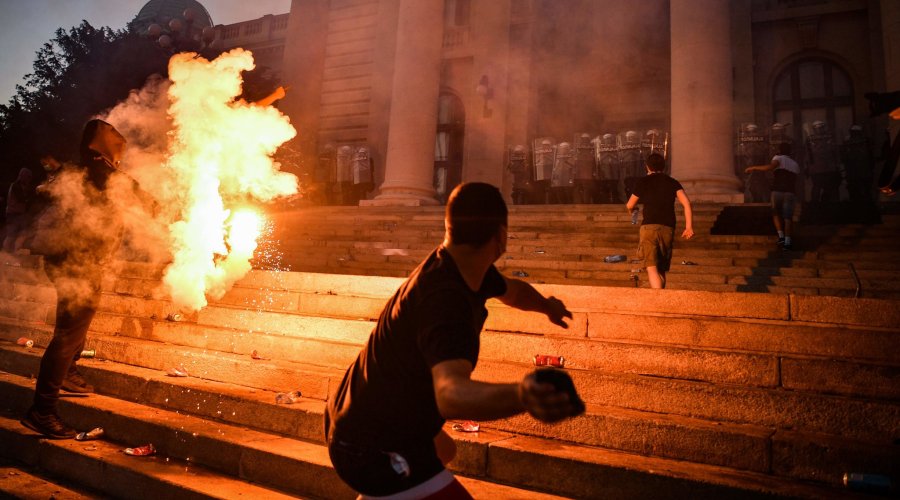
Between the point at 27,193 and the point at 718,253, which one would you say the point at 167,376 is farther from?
the point at 27,193

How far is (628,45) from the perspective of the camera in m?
20.6

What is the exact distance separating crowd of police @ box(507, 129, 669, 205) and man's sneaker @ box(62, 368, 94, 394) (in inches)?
449

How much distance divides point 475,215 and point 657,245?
529 cm

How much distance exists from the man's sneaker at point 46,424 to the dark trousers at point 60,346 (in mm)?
47

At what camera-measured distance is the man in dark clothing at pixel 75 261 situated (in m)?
4.16

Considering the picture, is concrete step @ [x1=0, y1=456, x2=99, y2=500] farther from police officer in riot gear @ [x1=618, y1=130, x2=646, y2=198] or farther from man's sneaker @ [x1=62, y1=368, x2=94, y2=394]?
police officer in riot gear @ [x1=618, y1=130, x2=646, y2=198]

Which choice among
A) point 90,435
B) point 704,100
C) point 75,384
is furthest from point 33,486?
point 704,100

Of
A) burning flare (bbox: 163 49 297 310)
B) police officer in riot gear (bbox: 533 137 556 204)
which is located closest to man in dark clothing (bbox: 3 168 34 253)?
burning flare (bbox: 163 49 297 310)

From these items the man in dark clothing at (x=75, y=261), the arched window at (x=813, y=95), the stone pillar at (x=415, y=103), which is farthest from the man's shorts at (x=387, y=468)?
the arched window at (x=813, y=95)

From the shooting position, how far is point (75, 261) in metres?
4.20

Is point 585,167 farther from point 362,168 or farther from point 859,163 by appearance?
point 362,168

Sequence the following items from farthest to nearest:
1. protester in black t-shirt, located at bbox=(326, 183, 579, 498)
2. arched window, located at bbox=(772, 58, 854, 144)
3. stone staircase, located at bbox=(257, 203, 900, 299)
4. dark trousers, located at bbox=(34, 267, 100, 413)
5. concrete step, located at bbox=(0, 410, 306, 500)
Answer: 1. arched window, located at bbox=(772, 58, 854, 144)
2. stone staircase, located at bbox=(257, 203, 900, 299)
3. dark trousers, located at bbox=(34, 267, 100, 413)
4. concrete step, located at bbox=(0, 410, 306, 500)
5. protester in black t-shirt, located at bbox=(326, 183, 579, 498)

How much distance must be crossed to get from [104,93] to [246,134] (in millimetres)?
19329

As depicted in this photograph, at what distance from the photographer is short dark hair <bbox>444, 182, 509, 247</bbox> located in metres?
1.66
